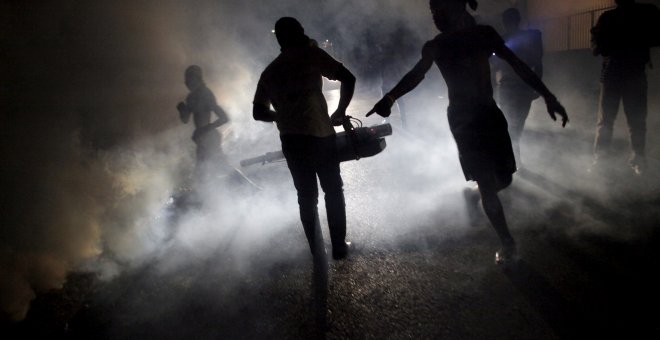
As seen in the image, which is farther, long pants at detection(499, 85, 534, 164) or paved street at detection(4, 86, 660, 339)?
long pants at detection(499, 85, 534, 164)

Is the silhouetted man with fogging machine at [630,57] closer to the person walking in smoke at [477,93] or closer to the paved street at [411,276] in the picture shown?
the paved street at [411,276]

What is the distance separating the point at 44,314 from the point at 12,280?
456mm

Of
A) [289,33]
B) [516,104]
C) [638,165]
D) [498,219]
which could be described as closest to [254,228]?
[289,33]

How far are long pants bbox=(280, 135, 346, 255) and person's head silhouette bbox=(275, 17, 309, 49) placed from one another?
745mm

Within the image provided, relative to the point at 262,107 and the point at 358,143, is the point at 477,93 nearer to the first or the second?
the point at 358,143

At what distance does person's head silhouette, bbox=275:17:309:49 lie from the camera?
2.73 m

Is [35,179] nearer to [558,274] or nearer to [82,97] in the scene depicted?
[82,97]

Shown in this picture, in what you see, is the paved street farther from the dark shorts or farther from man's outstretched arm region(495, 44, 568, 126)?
man's outstretched arm region(495, 44, 568, 126)

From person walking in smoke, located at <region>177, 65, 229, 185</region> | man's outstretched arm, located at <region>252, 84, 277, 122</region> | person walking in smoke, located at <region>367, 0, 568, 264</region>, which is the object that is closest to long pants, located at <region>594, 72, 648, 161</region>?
person walking in smoke, located at <region>367, 0, 568, 264</region>

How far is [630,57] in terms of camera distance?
3773mm

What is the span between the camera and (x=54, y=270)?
11.0 feet

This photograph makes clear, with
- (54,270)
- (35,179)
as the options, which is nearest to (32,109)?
(35,179)

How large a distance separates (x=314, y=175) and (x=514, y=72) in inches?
114

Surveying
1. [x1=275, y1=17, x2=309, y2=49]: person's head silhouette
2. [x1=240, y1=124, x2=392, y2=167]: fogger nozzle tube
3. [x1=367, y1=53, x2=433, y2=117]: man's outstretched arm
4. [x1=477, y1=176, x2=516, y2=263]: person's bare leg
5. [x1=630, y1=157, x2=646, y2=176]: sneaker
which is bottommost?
[x1=630, y1=157, x2=646, y2=176]: sneaker
